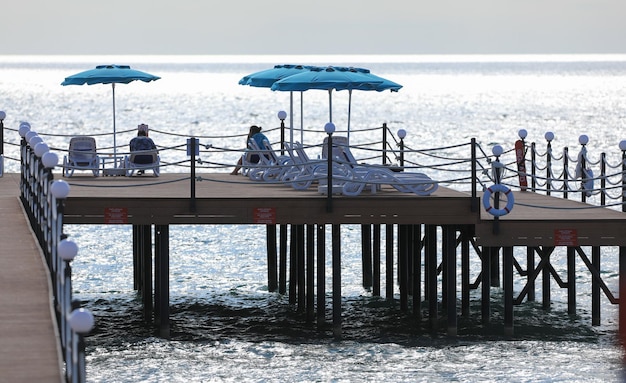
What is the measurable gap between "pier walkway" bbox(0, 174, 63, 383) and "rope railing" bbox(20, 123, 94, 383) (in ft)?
0.35

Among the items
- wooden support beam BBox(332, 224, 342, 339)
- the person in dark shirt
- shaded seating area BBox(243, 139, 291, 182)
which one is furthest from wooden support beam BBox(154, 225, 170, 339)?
the person in dark shirt

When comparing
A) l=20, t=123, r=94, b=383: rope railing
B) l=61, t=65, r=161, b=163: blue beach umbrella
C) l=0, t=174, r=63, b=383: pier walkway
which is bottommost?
l=0, t=174, r=63, b=383: pier walkway

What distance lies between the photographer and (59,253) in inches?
379

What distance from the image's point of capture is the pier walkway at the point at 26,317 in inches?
384

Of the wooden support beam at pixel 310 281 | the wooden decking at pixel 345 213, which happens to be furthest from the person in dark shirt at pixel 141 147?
the wooden decking at pixel 345 213

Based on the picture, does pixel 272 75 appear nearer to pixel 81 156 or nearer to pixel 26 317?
pixel 81 156

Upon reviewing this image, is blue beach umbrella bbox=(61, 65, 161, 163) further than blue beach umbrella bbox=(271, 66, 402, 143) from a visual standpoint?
Yes

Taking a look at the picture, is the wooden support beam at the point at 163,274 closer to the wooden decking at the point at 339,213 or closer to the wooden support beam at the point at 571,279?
the wooden decking at the point at 339,213

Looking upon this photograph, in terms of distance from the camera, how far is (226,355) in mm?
19219

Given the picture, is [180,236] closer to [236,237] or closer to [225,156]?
[236,237]

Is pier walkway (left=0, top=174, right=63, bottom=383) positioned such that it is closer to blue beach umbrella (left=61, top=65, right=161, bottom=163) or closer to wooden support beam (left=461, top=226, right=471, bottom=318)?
wooden support beam (left=461, top=226, right=471, bottom=318)

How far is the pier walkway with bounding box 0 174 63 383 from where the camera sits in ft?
32.0

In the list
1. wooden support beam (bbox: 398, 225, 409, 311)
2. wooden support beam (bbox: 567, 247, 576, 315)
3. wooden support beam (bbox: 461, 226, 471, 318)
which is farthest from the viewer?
wooden support beam (bbox: 398, 225, 409, 311)

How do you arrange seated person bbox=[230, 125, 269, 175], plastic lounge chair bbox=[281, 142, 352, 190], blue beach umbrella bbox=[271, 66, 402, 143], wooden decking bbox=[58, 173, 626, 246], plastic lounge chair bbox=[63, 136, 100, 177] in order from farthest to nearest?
1. seated person bbox=[230, 125, 269, 175]
2. plastic lounge chair bbox=[63, 136, 100, 177]
3. blue beach umbrella bbox=[271, 66, 402, 143]
4. plastic lounge chair bbox=[281, 142, 352, 190]
5. wooden decking bbox=[58, 173, 626, 246]
